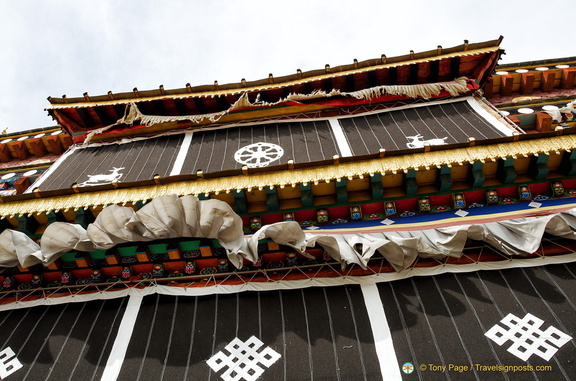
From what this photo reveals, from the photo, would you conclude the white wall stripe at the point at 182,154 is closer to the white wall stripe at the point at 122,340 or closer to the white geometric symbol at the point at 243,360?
the white wall stripe at the point at 122,340

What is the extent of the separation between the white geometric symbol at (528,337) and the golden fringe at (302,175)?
2.98 m

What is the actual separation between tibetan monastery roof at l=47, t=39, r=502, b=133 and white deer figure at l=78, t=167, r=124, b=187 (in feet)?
8.88

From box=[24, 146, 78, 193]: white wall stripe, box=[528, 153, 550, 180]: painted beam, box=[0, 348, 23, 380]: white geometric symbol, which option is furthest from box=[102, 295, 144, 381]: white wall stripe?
box=[528, 153, 550, 180]: painted beam

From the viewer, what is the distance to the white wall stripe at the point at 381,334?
227 inches

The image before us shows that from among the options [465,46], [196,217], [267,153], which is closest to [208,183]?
[196,217]

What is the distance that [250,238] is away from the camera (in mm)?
7023

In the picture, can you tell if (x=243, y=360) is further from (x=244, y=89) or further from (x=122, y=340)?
(x=244, y=89)

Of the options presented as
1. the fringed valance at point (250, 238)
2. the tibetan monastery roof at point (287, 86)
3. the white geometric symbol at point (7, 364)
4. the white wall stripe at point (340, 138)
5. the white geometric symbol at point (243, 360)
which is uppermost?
the tibetan monastery roof at point (287, 86)

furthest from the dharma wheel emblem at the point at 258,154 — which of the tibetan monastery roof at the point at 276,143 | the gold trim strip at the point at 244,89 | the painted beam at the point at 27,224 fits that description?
the painted beam at the point at 27,224

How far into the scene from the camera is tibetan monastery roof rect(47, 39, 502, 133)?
10609 mm

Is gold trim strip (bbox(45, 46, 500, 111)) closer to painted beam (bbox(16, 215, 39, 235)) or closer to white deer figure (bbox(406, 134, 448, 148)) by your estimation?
white deer figure (bbox(406, 134, 448, 148))

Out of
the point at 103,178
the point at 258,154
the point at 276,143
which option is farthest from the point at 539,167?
the point at 103,178

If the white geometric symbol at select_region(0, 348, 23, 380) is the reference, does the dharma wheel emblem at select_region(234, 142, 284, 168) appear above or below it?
above

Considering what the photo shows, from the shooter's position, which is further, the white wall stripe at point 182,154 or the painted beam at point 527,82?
the painted beam at point 527,82
